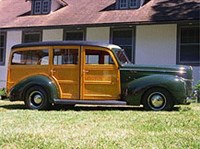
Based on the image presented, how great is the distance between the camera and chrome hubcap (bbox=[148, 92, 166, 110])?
34.3 ft

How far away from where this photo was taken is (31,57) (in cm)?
1173

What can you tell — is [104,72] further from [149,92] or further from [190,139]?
[190,139]

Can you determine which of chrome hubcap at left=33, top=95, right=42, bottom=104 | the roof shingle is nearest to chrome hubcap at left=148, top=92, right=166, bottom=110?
chrome hubcap at left=33, top=95, right=42, bottom=104

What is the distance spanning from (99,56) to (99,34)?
310 inches

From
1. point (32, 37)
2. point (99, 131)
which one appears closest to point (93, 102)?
point (99, 131)

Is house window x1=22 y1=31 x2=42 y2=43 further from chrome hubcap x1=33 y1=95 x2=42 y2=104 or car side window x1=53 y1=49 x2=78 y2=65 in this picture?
chrome hubcap x1=33 y1=95 x2=42 y2=104

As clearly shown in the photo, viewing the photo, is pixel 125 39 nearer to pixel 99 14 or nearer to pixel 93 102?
pixel 99 14

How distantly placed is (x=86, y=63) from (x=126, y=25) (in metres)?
6.83

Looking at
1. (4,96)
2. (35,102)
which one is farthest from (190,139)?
(4,96)

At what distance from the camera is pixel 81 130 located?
7.19 meters

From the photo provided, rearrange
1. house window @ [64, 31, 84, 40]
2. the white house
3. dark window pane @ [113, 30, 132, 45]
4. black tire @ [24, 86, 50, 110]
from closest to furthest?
black tire @ [24, 86, 50, 110] → the white house → dark window pane @ [113, 30, 132, 45] → house window @ [64, 31, 84, 40]

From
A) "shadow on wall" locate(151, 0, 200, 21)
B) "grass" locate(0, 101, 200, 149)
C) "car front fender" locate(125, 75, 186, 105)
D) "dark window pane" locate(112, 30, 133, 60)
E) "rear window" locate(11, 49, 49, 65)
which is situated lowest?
"grass" locate(0, 101, 200, 149)

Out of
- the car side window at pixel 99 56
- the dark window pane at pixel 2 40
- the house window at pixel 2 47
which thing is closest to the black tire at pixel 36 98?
the car side window at pixel 99 56

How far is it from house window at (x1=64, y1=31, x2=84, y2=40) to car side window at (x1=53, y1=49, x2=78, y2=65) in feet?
26.4
